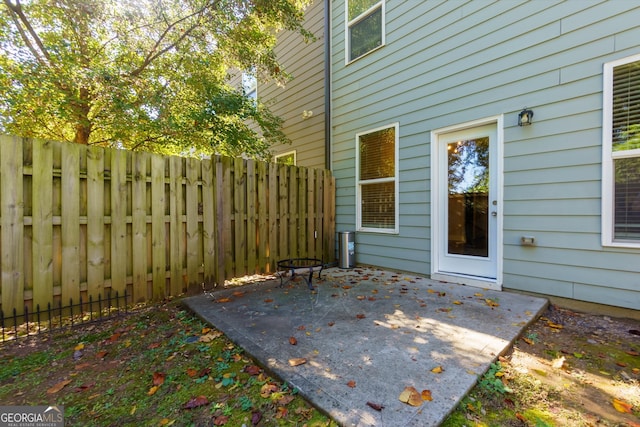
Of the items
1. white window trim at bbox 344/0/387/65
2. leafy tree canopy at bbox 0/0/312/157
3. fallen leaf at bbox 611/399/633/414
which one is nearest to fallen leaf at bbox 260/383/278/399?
fallen leaf at bbox 611/399/633/414

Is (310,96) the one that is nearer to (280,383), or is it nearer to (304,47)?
(304,47)

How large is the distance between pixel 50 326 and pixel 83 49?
14.2 feet

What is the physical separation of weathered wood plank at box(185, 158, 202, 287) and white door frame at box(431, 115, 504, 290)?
3.33 m

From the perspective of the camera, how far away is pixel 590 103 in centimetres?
285

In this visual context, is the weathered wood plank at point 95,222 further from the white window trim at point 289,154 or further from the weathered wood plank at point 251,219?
the white window trim at point 289,154

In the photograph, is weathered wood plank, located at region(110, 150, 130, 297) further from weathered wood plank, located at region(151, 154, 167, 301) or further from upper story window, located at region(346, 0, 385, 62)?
upper story window, located at region(346, 0, 385, 62)

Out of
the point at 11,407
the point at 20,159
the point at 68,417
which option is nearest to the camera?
the point at 68,417

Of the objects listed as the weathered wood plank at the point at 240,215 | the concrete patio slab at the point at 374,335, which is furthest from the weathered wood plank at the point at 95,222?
the weathered wood plank at the point at 240,215

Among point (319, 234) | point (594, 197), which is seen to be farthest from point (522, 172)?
point (319, 234)

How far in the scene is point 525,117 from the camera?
323 centimetres

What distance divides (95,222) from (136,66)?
11.6 feet

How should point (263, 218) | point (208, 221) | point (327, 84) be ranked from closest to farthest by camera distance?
1. point (208, 221)
2. point (263, 218)
3. point (327, 84)

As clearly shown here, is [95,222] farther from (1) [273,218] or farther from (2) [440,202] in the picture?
(2) [440,202]

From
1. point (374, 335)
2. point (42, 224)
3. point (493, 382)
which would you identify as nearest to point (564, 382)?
point (493, 382)
